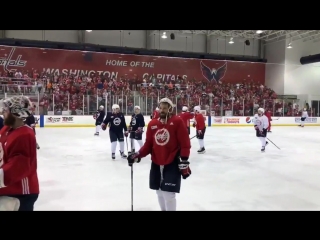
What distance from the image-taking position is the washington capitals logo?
2378cm

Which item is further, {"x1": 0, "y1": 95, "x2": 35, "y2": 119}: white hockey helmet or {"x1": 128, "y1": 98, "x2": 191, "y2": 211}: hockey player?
{"x1": 128, "y1": 98, "x2": 191, "y2": 211}: hockey player

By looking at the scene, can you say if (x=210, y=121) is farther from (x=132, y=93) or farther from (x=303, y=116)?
(x=303, y=116)

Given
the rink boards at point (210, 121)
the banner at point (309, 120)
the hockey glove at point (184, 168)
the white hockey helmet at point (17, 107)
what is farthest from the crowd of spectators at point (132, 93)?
the white hockey helmet at point (17, 107)

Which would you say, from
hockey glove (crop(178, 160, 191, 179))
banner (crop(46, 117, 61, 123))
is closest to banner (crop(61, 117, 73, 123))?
banner (crop(46, 117, 61, 123))

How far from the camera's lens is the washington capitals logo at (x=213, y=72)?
78.0 ft

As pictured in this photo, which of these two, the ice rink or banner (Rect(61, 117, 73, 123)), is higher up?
banner (Rect(61, 117, 73, 123))

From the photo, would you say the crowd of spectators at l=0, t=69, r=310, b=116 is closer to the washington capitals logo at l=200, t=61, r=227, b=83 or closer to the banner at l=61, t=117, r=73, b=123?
the banner at l=61, t=117, r=73, b=123

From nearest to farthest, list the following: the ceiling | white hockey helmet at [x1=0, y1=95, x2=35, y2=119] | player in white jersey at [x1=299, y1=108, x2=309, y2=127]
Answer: white hockey helmet at [x1=0, y1=95, x2=35, y2=119] < player in white jersey at [x1=299, y1=108, x2=309, y2=127] < the ceiling

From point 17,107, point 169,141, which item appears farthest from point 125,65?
point 17,107
